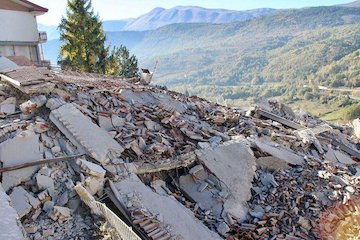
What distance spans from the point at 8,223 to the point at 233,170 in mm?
5191

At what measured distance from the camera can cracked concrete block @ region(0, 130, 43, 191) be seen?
700 centimetres

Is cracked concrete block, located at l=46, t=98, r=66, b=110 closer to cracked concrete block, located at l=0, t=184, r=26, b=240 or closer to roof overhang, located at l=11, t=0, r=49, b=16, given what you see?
cracked concrete block, located at l=0, t=184, r=26, b=240

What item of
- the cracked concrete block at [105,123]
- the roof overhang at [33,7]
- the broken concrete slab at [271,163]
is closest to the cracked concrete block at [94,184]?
the cracked concrete block at [105,123]

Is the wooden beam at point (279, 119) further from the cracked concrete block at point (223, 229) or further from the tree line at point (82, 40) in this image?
the tree line at point (82, 40)

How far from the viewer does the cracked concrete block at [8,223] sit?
5098 millimetres

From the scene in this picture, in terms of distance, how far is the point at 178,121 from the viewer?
10.4 metres

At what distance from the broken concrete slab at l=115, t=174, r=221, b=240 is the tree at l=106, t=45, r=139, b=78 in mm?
18035

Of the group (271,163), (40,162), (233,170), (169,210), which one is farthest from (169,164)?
(271,163)

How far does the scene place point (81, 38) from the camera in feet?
77.6

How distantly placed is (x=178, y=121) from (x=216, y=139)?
1119 mm

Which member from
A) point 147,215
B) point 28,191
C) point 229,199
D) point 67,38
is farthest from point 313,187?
point 67,38

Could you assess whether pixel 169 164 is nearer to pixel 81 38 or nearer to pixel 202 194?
pixel 202 194

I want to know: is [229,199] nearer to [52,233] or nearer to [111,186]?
[111,186]

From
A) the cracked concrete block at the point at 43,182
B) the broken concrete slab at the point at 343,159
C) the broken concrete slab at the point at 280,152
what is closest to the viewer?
the cracked concrete block at the point at 43,182
